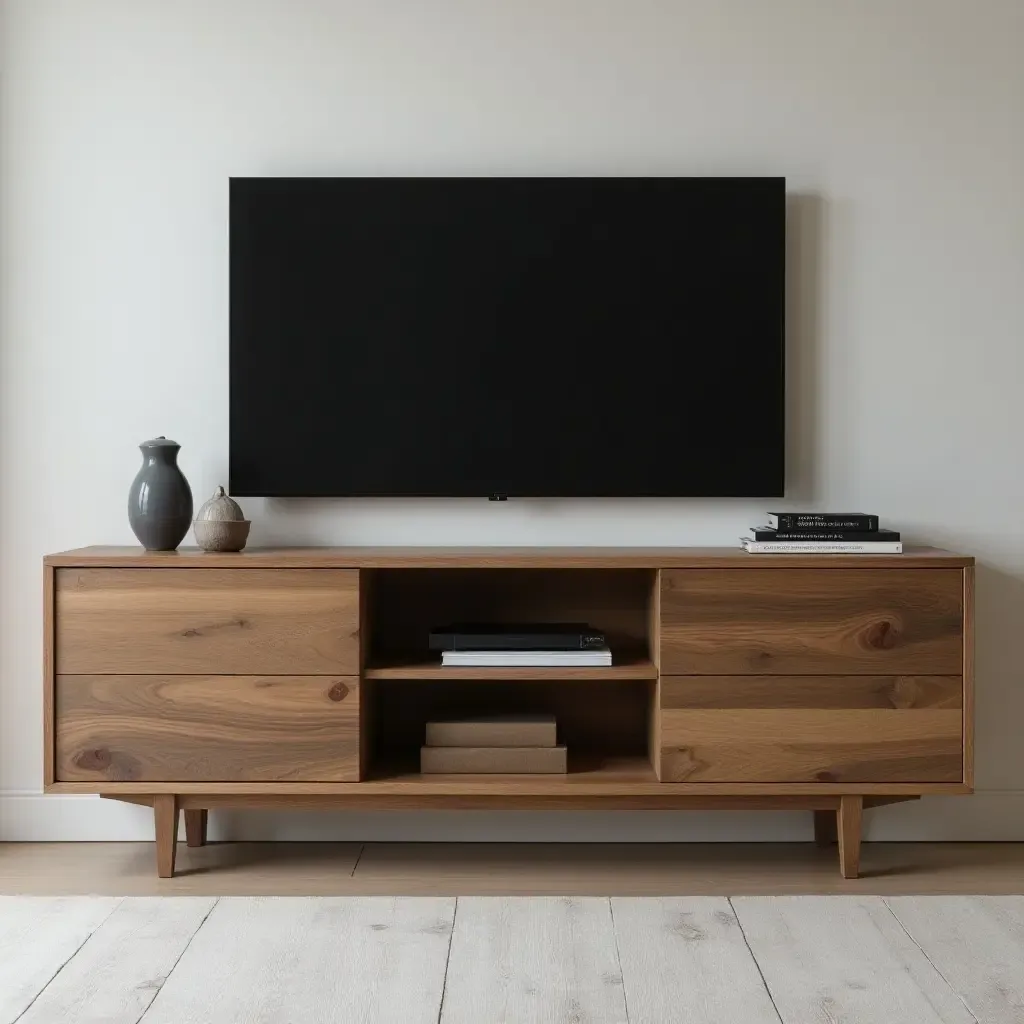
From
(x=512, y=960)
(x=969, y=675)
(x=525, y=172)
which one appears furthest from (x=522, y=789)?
(x=525, y=172)

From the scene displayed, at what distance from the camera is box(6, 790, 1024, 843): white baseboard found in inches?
110

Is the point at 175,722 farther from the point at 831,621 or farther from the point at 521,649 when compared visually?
the point at 831,621

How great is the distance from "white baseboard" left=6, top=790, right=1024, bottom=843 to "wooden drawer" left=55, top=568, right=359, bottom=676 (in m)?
0.54

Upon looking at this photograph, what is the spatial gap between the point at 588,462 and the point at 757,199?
2.42ft

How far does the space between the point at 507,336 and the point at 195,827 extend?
1386mm

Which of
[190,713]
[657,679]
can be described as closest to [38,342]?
[190,713]

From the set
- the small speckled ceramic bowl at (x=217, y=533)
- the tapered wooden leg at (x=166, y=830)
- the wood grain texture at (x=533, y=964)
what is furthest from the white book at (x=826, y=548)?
the tapered wooden leg at (x=166, y=830)

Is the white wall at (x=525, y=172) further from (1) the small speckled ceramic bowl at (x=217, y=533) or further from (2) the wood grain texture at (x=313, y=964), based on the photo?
(2) the wood grain texture at (x=313, y=964)

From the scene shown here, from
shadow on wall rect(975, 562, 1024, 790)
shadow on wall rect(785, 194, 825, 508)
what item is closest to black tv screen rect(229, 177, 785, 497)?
shadow on wall rect(785, 194, 825, 508)

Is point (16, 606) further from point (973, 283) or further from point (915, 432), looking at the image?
point (973, 283)

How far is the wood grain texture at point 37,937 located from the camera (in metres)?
1.91

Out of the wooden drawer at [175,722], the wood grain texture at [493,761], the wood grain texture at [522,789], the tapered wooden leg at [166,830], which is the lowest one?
the tapered wooden leg at [166,830]

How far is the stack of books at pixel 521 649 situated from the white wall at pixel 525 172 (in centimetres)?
33

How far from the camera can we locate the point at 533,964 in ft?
6.60
